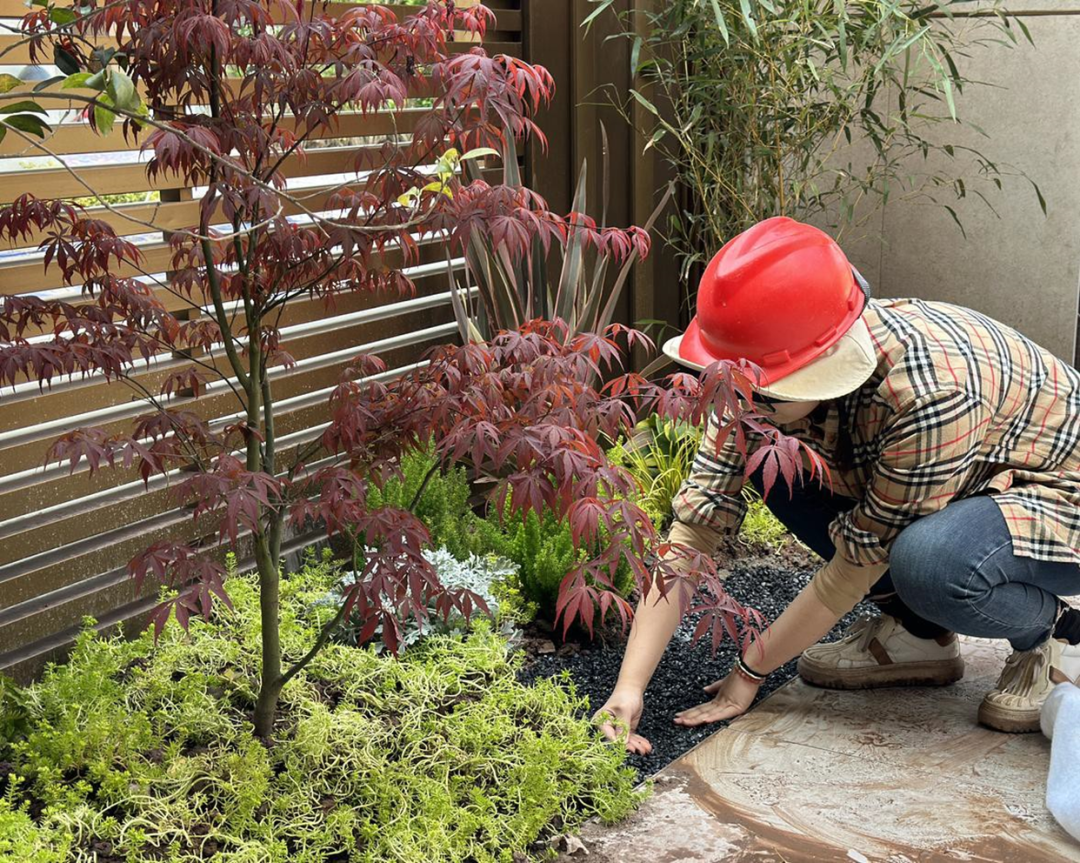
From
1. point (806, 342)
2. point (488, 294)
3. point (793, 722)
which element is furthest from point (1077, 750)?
point (488, 294)

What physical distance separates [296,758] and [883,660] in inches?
56.0

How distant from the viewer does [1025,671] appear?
8.99ft

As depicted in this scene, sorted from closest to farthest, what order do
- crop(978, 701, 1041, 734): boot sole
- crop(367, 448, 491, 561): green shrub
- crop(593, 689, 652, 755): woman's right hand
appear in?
crop(593, 689, 652, 755): woman's right hand, crop(978, 701, 1041, 734): boot sole, crop(367, 448, 491, 561): green shrub

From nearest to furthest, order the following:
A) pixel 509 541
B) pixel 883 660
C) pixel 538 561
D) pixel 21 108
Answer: pixel 21 108
pixel 883 660
pixel 538 561
pixel 509 541

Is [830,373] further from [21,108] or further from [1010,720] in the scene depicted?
[21,108]

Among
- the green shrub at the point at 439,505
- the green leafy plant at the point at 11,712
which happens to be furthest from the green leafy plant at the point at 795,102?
the green leafy plant at the point at 11,712

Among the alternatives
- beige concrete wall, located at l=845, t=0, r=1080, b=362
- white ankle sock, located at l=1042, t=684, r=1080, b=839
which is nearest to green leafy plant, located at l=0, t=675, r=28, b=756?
white ankle sock, located at l=1042, t=684, r=1080, b=839

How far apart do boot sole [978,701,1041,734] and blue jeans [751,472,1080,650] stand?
0.17m

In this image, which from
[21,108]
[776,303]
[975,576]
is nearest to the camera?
[21,108]

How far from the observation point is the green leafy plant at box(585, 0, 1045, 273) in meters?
4.01

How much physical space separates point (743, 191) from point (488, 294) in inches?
46.2

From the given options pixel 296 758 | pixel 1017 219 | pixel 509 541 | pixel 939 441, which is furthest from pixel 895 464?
pixel 1017 219

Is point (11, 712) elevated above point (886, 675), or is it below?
above

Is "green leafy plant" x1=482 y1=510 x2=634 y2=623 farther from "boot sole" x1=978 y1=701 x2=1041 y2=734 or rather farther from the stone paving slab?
"boot sole" x1=978 y1=701 x2=1041 y2=734
